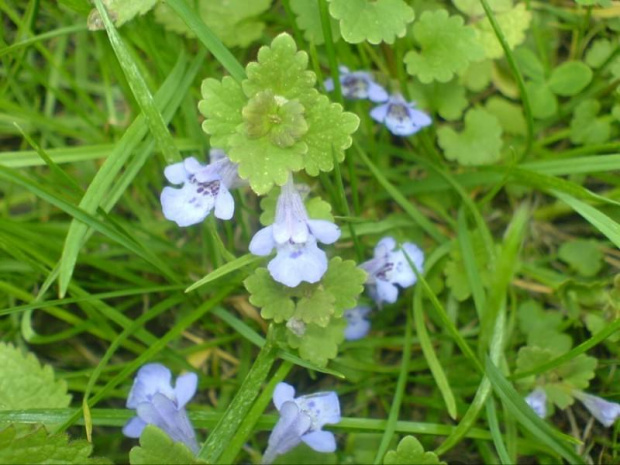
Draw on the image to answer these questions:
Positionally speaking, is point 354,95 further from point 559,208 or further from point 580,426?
point 580,426

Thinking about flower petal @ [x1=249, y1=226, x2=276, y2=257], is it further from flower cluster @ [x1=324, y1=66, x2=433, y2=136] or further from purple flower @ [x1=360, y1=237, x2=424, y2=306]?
flower cluster @ [x1=324, y1=66, x2=433, y2=136]

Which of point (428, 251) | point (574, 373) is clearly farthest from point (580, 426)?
point (428, 251)

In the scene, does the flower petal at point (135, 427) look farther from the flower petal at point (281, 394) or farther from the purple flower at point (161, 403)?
the flower petal at point (281, 394)

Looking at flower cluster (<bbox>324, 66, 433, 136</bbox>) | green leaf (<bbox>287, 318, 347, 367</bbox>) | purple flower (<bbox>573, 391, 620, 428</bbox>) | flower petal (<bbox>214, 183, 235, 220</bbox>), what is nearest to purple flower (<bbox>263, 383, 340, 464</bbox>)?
green leaf (<bbox>287, 318, 347, 367</bbox>)

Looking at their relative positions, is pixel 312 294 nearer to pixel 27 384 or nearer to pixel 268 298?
pixel 268 298

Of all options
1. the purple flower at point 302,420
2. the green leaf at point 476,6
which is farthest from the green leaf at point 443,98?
the purple flower at point 302,420
